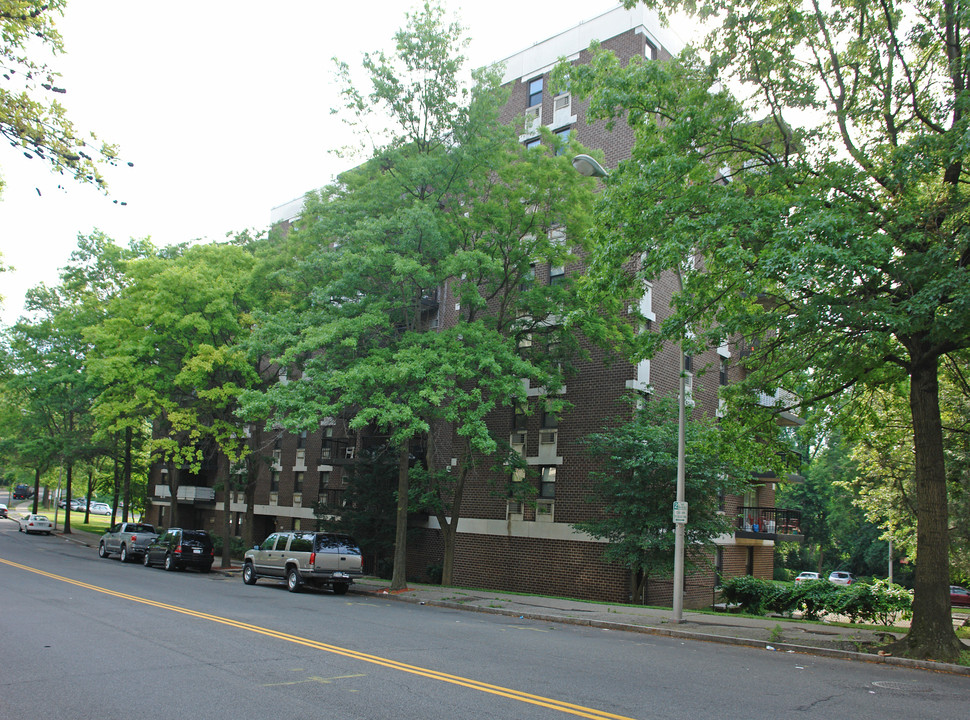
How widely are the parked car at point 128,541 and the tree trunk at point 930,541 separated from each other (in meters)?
28.8

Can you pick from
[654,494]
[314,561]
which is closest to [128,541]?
[314,561]

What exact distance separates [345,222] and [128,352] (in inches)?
448

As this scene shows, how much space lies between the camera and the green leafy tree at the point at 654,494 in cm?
1889

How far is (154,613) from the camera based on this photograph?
13.6 metres

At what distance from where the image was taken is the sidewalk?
39.4 ft

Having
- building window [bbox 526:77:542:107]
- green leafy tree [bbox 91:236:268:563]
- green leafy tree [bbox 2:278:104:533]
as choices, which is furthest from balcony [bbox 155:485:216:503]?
building window [bbox 526:77:542:107]

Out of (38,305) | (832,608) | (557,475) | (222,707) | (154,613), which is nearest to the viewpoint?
(222,707)

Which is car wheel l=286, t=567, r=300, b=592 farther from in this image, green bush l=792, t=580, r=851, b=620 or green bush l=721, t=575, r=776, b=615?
green bush l=792, t=580, r=851, b=620

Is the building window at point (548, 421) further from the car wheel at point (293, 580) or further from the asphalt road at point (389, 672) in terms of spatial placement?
the asphalt road at point (389, 672)

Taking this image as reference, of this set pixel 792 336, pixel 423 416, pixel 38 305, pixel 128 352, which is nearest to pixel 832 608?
pixel 792 336

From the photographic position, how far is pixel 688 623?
15297 mm

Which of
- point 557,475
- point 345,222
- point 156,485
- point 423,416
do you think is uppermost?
point 345,222

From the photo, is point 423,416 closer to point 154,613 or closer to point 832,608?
point 154,613

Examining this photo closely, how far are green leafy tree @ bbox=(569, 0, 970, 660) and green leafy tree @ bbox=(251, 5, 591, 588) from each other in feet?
19.6
